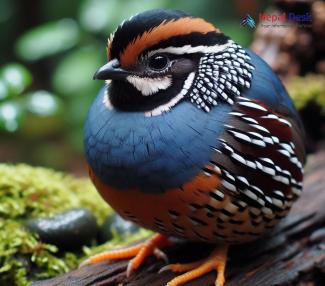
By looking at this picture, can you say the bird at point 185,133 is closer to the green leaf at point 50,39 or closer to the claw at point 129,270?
the claw at point 129,270

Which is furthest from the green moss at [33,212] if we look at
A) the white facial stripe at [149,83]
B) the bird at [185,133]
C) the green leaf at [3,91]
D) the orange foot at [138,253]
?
the white facial stripe at [149,83]

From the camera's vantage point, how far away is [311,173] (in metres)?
3.72

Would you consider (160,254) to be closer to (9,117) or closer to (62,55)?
(9,117)

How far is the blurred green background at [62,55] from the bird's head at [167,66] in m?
1.57

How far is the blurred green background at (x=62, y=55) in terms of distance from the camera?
16.0ft

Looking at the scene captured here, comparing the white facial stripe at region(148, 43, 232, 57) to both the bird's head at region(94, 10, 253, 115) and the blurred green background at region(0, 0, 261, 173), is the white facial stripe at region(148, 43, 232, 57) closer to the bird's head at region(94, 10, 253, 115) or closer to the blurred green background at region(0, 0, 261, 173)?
the bird's head at region(94, 10, 253, 115)

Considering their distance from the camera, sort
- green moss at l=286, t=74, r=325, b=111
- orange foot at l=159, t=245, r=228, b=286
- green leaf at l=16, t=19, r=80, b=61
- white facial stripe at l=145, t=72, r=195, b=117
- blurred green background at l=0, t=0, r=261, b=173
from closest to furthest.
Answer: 1. white facial stripe at l=145, t=72, r=195, b=117
2. orange foot at l=159, t=245, r=228, b=286
3. green moss at l=286, t=74, r=325, b=111
4. blurred green background at l=0, t=0, r=261, b=173
5. green leaf at l=16, t=19, r=80, b=61

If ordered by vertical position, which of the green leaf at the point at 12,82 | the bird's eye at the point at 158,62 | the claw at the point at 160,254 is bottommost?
the claw at the point at 160,254

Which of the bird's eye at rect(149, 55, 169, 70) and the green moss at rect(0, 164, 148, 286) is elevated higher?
the bird's eye at rect(149, 55, 169, 70)

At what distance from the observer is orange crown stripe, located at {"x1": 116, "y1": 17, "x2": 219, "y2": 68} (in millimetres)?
2199

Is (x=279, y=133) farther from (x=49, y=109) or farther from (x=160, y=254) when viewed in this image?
(x=49, y=109)

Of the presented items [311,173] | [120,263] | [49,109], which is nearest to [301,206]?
[311,173]

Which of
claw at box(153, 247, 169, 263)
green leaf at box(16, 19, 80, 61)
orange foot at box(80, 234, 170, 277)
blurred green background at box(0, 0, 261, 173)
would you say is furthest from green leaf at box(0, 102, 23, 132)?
green leaf at box(16, 19, 80, 61)

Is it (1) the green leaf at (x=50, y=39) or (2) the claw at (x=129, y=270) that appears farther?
(1) the green leaf at (x=50, y=39)
